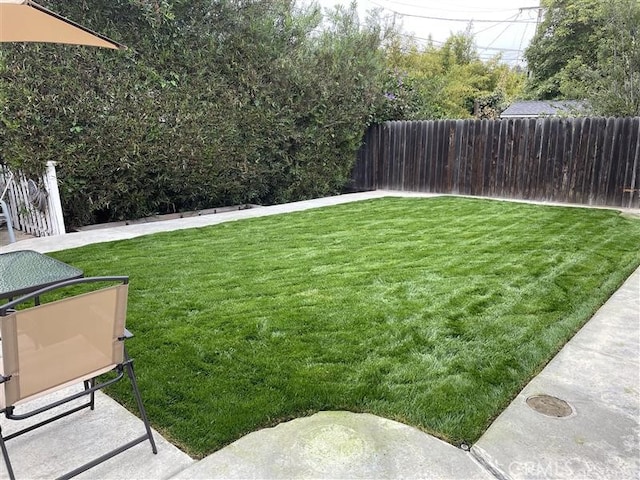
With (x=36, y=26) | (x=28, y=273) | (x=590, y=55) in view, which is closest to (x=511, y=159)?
(x=36, y=26)

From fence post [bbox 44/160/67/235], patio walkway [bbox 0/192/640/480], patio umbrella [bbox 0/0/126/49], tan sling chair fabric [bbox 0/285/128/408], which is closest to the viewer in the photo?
tan sling chair fabric [bbox 0/285/128/408]

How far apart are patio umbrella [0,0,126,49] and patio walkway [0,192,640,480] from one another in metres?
2.58

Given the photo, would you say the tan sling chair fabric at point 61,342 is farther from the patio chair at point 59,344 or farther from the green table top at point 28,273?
the green table top at point 28,273

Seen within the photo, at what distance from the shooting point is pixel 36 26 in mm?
3393

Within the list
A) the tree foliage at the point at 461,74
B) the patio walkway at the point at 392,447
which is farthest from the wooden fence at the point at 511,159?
the patio walkway at the point at 392,447

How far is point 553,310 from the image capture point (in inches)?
141

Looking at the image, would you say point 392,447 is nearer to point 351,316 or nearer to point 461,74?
point 351,316

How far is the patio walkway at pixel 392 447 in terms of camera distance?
6.28ft

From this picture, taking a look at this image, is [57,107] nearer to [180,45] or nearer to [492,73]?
[180,45]

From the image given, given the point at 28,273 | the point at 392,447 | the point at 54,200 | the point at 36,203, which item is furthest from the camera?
the point at 36,203

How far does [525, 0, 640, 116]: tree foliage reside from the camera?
11.7 m

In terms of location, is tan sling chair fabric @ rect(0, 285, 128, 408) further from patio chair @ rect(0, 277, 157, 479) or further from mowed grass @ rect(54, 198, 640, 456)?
mowed grass @ rect(54, 198, 640, 456)

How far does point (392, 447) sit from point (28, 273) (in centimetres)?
204

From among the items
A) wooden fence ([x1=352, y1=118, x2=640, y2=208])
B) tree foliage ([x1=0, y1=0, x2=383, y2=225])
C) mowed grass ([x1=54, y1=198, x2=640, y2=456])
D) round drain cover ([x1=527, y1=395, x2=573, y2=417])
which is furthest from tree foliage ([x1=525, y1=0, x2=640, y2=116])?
round drain cover ([x1=527, y1=395, x2=573, y2=417])
